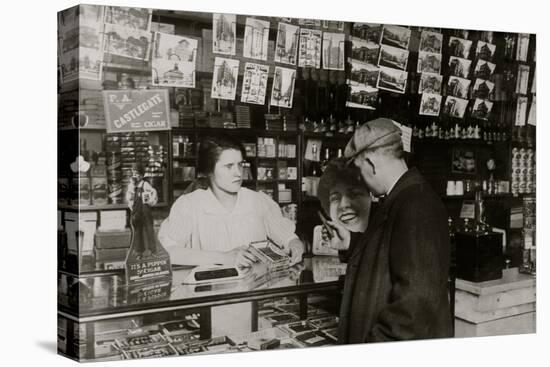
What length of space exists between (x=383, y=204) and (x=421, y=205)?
31cm

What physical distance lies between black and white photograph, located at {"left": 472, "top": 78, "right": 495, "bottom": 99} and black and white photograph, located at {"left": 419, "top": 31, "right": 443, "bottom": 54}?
1.49ft

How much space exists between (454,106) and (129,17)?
9.15 feet

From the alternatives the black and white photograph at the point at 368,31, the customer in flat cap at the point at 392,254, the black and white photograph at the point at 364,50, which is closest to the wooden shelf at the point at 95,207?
the customer in flat cap at the point at 392,254

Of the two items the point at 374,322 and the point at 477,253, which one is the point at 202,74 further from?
the point at 477,253

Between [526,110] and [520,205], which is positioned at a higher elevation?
[526,110]

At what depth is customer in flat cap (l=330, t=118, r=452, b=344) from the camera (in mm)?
6355

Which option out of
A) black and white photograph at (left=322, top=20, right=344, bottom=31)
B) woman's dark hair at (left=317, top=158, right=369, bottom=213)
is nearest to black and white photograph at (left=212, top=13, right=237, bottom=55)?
black and white photograph at (left=322, top=20, right=344, bottom=31)

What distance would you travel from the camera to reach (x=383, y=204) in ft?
21.3

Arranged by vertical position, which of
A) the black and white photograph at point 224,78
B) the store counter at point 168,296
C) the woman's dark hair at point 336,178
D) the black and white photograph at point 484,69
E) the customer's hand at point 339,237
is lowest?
the store counter at point 168,296

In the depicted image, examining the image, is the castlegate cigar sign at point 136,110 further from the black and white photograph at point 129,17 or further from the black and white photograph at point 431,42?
the black and white photograph at point 431,42

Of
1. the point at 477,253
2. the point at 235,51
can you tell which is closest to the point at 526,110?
the point at 477,253

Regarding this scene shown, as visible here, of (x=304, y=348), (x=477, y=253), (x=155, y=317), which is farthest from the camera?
(x=477, y=253)

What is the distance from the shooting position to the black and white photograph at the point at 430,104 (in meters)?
6.78

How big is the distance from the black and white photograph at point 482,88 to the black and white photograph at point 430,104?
0.36 meters
